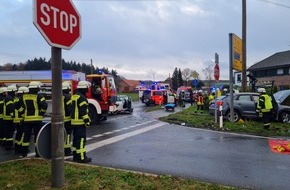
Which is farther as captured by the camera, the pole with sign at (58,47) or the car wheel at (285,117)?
the car wheel at (285,117)

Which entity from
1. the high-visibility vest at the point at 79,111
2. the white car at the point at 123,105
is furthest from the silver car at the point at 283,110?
the white car at the point at 123,105

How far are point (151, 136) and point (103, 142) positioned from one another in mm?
2127

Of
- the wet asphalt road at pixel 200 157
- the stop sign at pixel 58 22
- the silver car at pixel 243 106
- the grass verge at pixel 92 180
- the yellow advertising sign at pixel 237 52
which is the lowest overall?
the wet asphalt road at pixel 200 157

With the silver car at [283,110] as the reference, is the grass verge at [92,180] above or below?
below

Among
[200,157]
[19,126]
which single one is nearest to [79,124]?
[19,126]

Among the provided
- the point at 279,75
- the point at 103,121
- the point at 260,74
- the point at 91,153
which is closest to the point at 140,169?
the point at 91,153

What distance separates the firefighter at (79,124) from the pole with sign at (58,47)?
96.3 inches

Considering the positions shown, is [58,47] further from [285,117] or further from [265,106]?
[285,117]

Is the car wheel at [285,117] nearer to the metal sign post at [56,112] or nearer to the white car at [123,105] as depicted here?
the white car at [123,105]

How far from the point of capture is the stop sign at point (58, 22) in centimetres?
469

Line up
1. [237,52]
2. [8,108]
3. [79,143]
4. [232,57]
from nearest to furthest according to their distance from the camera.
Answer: [79,143]
[8,108]
[232,57]
[237,52]

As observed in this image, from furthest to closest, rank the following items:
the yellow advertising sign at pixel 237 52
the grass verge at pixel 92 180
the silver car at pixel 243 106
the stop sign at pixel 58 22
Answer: the yellow advertising sign at pixel 237 52 → the silver car at pixel 243 106 → the grass verge at pixel 92 180 → the stop sign at pixel 58 22

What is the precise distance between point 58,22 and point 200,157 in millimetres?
5105

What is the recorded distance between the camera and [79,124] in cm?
805
